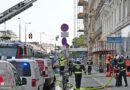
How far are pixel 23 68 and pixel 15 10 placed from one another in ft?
93.9

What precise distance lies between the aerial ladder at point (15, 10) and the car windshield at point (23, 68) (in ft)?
85.4

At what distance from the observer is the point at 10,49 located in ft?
84.4

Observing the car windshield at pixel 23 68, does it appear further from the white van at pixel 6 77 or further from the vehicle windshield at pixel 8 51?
the vehicle windshield at pixel 8 51

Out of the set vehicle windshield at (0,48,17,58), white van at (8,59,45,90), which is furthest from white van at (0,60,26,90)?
vehicle windshield at (0,48,17,58)

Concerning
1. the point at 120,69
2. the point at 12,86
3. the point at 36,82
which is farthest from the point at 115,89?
the point at 12,86

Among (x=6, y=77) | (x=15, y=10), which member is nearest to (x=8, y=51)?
(x=15, y=10)

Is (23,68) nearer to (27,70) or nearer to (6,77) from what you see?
(27,70)

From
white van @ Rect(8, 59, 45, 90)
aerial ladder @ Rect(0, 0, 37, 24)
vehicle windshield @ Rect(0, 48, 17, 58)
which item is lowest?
white van @ Rect(8, 59, 45, 90)

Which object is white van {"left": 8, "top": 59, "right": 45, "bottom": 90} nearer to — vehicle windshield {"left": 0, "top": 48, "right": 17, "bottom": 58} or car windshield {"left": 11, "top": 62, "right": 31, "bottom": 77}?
car windshield {"left": 11, "top": 62, "right": 31, "bottom": 77}

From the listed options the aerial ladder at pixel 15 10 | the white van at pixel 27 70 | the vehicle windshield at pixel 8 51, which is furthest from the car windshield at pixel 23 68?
the aerial ladder at pixel 15 10

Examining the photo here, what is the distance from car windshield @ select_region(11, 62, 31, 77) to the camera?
1122 cm

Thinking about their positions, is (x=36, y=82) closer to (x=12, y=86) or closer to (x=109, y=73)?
(x=12, y=86)

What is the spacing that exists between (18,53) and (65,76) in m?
10.2

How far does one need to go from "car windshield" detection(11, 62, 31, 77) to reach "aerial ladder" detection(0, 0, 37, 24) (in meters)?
26.0
